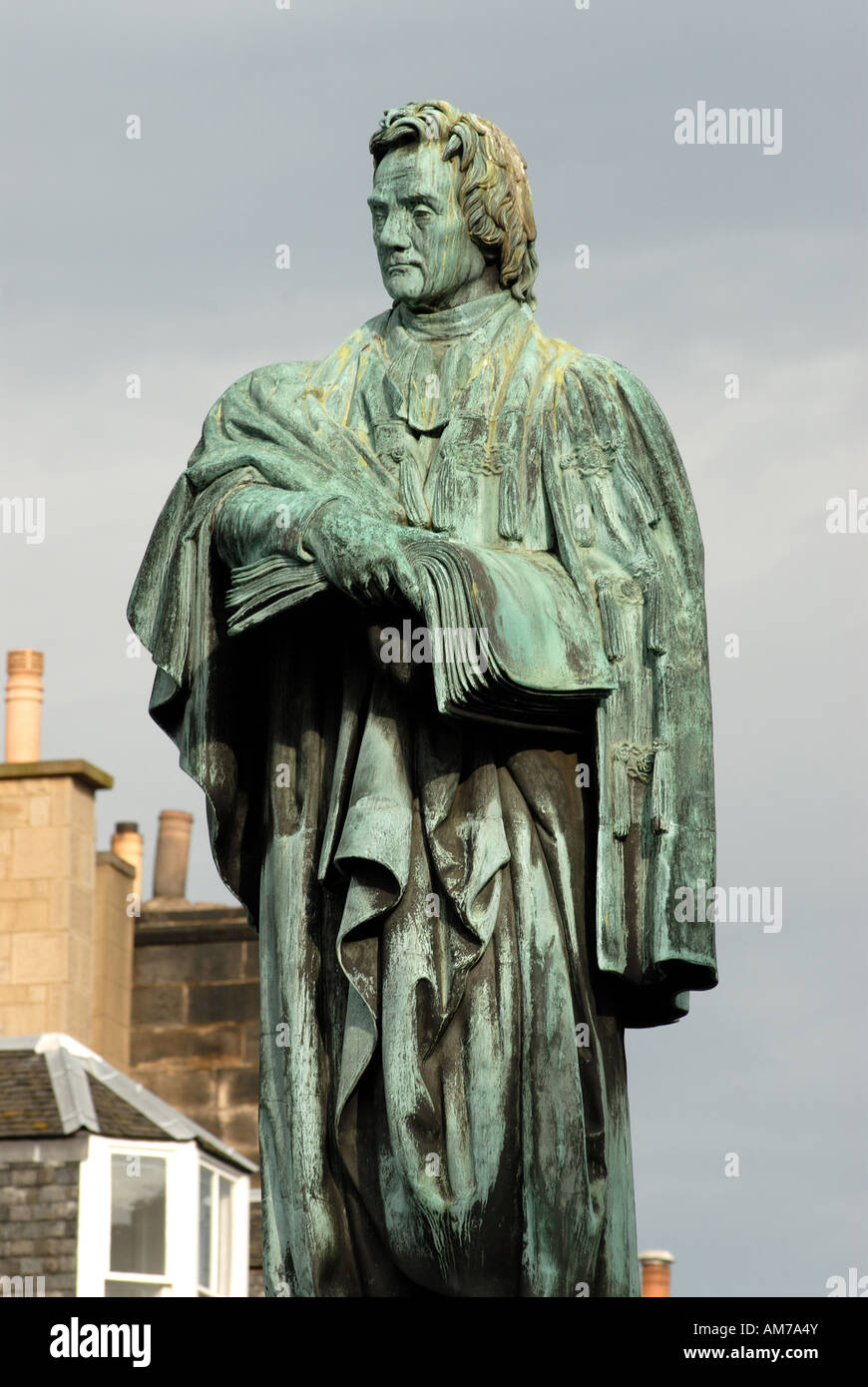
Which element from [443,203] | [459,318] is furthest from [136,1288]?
[443,203]

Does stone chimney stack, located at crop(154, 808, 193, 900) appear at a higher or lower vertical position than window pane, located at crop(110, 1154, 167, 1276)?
higher

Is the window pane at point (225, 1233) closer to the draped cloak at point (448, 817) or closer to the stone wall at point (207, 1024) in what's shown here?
the stone wall at point (207, 1024)

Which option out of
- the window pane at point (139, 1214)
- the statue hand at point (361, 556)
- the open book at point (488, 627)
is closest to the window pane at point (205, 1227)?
the window pane at point (139, 1214)

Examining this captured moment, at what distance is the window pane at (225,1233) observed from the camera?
1735 inches

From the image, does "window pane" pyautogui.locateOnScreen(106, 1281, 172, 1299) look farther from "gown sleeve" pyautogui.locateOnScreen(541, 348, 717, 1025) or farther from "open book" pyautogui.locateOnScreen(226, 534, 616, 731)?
"open book" pyautogui.locateOnScreen(226, 534, 616, 731)

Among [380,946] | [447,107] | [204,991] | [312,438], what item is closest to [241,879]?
[380,946]

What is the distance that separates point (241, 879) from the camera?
10.2 m

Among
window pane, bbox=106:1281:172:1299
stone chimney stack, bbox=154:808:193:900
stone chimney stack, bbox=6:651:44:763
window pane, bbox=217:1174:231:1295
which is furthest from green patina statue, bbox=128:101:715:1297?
stone chimney stack, bbox=154:808:193:900

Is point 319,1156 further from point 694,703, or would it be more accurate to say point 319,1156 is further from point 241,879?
point 694,703

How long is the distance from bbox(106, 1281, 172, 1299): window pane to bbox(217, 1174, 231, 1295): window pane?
1.34 meters

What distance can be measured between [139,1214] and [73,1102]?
1716mm

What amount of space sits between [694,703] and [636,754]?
25cm

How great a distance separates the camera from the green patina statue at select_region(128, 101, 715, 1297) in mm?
9422

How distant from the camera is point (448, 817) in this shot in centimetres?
Answer: 970
